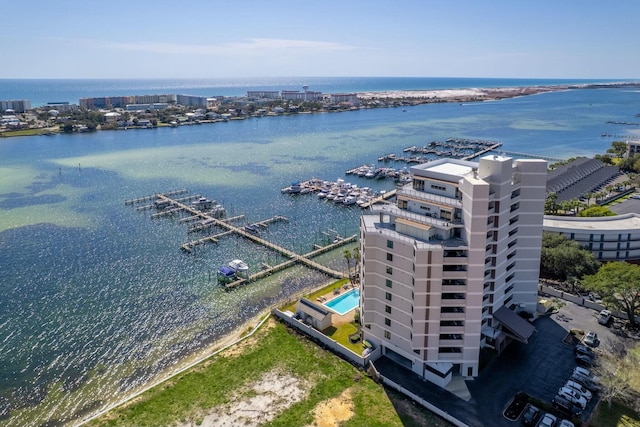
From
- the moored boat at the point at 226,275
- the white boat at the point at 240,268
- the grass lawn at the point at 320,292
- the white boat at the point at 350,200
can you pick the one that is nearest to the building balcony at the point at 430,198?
the grass lawn at the point at 320,292

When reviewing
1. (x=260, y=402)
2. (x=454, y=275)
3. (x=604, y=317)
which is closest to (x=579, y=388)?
(x=604, y=317)

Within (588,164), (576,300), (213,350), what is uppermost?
(588,164)

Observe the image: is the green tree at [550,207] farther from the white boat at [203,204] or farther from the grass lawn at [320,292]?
the white boat at [203,204]

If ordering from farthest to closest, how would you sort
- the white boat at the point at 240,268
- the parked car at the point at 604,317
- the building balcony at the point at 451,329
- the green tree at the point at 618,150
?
the green tree at the point at 618,150, the white boat at the point at 240,268, the parked car at the point at 604,317, the building balcony at the point at 451,329

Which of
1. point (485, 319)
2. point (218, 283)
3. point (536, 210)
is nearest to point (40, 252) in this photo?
point (218, 283)

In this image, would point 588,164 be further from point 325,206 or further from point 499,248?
point 499,248

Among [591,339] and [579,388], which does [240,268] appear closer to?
[579,388]

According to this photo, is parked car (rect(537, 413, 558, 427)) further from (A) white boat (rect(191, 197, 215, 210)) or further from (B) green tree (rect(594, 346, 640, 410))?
(A) white boat (rect(191, 197, 215, 210))
